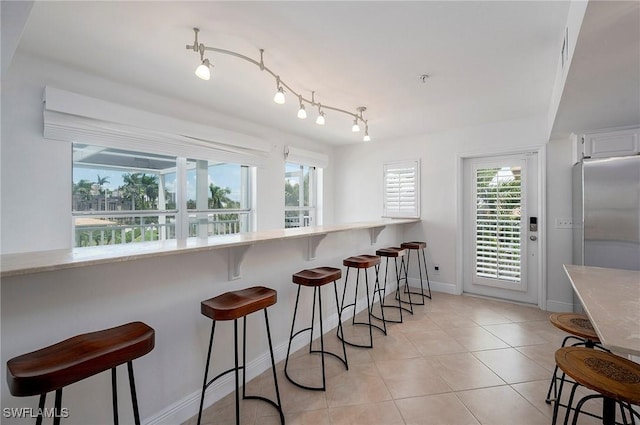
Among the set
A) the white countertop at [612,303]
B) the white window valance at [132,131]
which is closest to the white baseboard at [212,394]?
the white countertop at [612,303]

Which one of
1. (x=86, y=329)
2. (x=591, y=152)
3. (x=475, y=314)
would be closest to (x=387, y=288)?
(x=475, y=314)

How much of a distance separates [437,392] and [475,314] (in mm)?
1743

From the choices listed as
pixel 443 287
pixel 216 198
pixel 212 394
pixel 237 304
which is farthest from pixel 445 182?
pixel 212 394

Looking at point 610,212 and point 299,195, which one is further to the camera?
point 299,195

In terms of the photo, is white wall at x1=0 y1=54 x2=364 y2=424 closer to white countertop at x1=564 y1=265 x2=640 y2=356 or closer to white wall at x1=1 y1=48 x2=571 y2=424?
white wall at x1=1 y1=48 x2=571 y2=424

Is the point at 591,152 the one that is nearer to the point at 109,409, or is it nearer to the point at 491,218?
the point at 491,218

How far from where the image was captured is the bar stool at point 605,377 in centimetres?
111

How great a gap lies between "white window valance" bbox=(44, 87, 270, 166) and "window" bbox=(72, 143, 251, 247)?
0.19 meters

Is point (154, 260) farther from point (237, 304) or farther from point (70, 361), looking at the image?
point (70, 361)

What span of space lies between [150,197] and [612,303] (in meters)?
3.68

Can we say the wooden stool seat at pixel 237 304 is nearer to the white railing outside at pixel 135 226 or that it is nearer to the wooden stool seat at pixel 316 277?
the wooden stool seat at pixel 316 277

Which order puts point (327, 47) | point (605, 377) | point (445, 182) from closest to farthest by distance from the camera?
point (605, 377) < point (327, 47) < point (445, 182)

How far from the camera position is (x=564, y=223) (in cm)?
345

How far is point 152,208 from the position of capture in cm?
307
